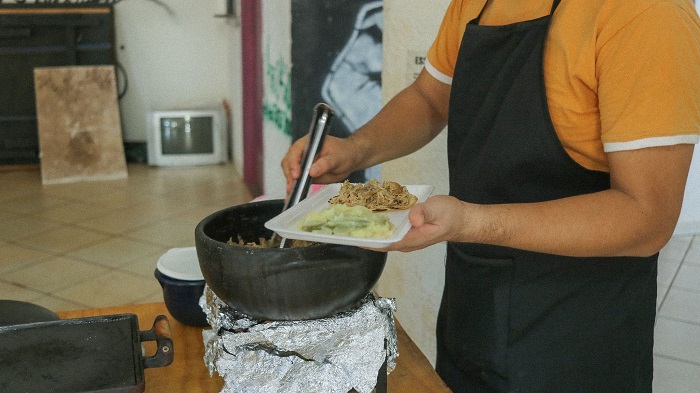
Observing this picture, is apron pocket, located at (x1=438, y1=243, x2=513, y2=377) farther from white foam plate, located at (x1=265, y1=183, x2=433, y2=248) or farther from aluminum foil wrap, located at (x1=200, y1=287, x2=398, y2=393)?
aluminum foil wrap, located at (x1=200, y1=287, x2=398, y2=393)

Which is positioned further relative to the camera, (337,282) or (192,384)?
(192,384)

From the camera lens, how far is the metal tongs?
129 centimetres

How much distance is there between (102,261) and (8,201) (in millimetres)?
1574

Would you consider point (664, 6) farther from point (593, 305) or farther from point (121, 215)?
point (121, 215)

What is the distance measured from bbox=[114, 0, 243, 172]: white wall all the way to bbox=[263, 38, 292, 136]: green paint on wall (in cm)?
172

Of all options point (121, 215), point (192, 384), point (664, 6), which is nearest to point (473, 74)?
point (664, 6)

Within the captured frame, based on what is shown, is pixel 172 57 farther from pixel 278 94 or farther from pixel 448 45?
pixel 448 45

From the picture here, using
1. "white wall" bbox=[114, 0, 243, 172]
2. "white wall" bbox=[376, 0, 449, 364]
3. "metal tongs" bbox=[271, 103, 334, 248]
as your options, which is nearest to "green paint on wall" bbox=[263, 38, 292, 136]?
"white wall" bbox=[376, 0, 449, 364]

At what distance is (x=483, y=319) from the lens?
4.43 feet

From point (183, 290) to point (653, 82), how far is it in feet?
3.00

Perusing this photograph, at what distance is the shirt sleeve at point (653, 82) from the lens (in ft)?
Answer: 3.34

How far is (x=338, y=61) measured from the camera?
294cm

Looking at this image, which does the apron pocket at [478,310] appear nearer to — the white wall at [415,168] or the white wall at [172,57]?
the white wall at [415,168]

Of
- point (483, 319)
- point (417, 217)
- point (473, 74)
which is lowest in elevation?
point (483, 319)
